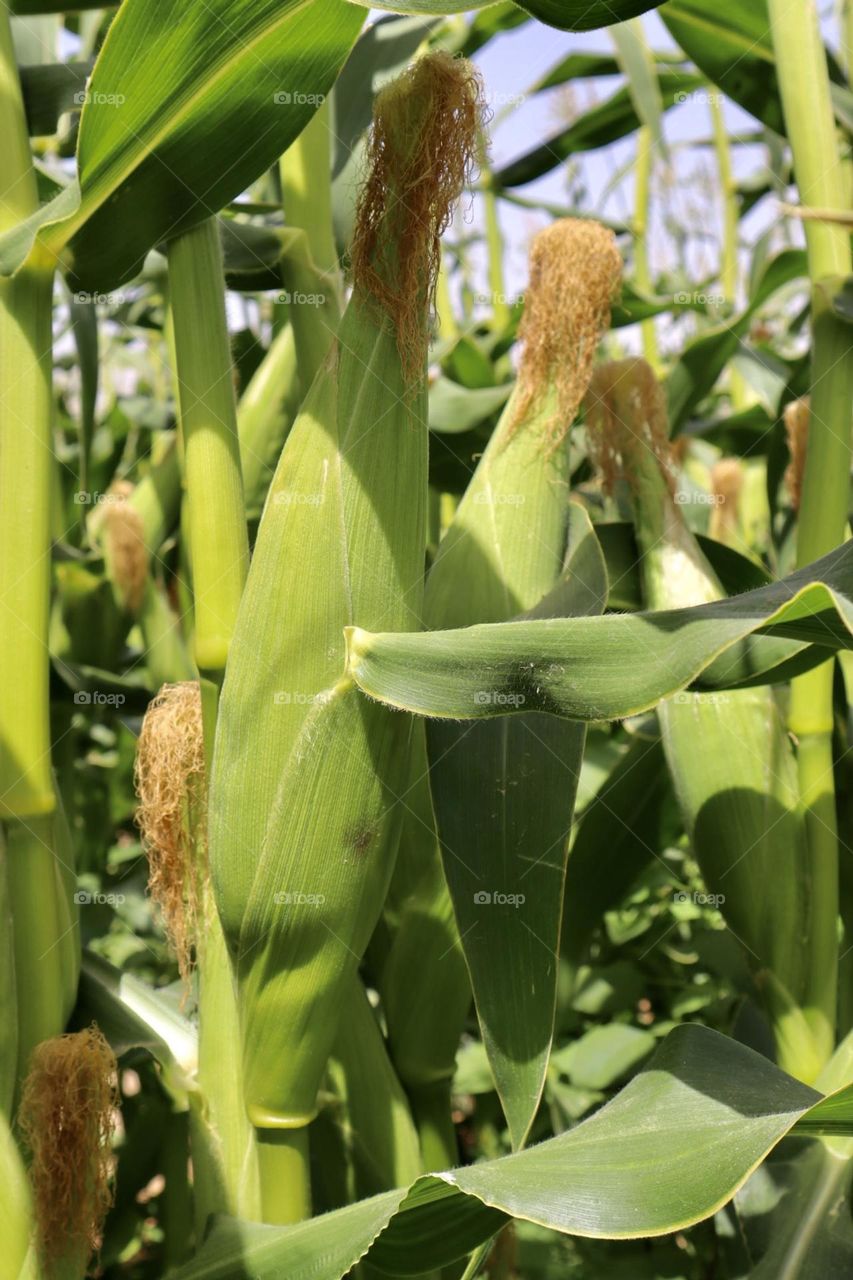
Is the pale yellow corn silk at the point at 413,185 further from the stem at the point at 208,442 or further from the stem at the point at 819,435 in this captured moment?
the stem at the point at 819,435

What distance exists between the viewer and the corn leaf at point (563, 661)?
65 centimetres

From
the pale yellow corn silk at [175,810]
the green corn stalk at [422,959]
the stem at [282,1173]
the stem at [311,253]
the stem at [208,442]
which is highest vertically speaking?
the stem at [311,253]

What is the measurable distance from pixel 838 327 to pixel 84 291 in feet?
2.19

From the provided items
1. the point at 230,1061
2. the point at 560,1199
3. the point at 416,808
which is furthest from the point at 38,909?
the point at 560,1199

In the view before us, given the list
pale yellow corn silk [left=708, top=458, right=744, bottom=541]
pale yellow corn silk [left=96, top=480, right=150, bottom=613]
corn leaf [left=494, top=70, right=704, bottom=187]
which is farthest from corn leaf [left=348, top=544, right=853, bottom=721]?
pale yellow corn silk [left=708, top=458, right=744, bottom=541]

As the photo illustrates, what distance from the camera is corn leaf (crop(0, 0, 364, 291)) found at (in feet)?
2.40

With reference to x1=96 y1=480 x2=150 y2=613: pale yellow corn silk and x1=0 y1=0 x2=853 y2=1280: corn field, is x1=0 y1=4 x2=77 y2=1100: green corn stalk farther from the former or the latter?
x1=96 y1=480 x2=150 y2=613: pale yellow corn silk

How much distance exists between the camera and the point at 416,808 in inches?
38.3

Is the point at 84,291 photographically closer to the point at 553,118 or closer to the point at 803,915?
the point at 803,915

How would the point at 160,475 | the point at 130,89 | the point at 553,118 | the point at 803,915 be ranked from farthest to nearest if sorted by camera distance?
1. the point at 553,118
2. the point at 160,475
3. the point at 803,915
4. the point at 130,89

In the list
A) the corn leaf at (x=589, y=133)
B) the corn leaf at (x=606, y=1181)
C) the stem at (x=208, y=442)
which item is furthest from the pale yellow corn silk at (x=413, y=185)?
the corn leaf at (x=589, y=133)

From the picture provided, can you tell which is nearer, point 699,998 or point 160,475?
point 699,998

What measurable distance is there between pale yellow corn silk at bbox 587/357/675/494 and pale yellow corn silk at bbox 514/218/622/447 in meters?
0.12

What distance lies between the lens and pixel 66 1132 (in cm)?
81
